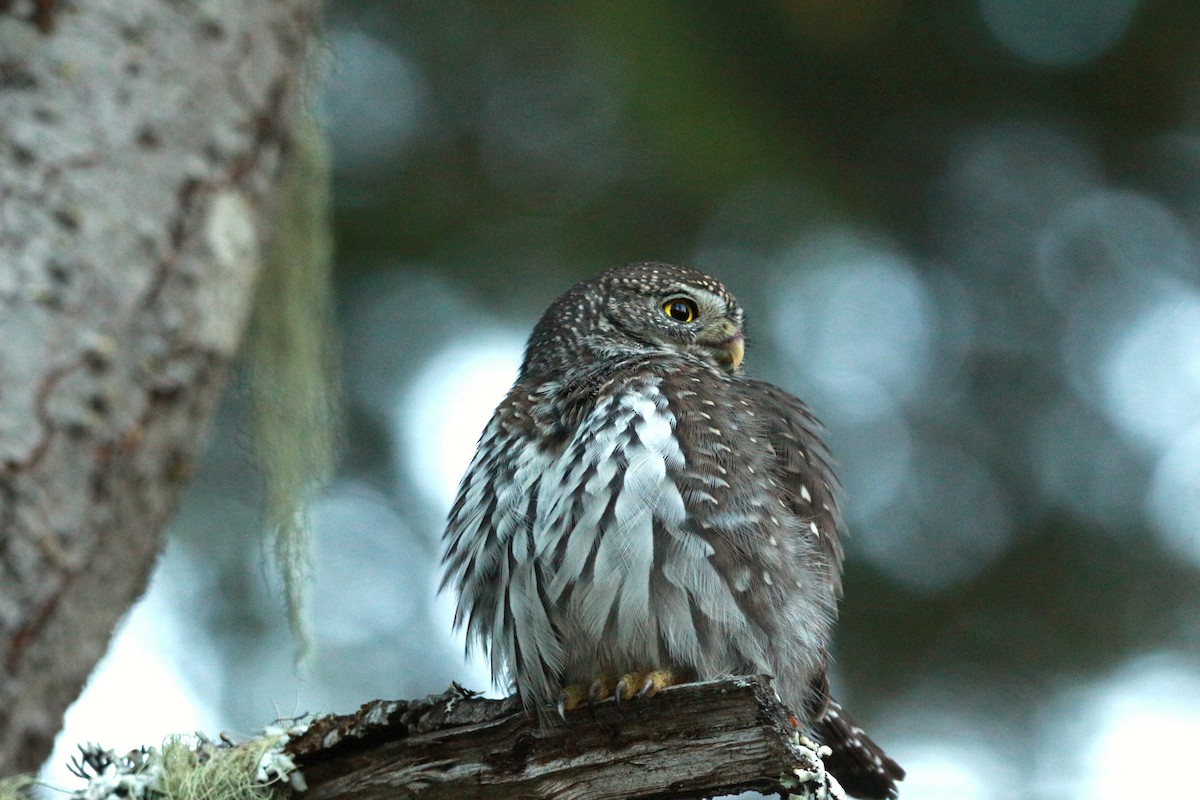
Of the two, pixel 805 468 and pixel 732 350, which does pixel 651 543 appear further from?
pixel 732 350

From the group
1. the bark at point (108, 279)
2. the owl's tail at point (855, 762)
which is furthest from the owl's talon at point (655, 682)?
the bark at point (108, 279)

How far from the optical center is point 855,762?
3.69m

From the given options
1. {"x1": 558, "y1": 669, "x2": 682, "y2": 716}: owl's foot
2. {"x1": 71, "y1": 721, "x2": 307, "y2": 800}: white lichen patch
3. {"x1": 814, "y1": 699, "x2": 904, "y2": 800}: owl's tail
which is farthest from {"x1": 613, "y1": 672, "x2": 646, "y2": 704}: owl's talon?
{"x1": 814, "y1": 699, "x2": 904, "y2": 800}: owl's tail

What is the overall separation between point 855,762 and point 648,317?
5.14ft

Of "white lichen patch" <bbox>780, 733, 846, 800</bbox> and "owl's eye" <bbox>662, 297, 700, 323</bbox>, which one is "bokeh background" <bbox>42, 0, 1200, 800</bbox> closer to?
"owl's eye" <bbox>662, 297, 700, 323</bbox>

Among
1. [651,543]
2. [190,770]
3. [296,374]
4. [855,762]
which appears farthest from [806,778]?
[296,374]

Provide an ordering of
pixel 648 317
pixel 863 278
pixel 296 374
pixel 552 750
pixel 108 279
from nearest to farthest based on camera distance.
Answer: pixel 108 279 → pixel 552 750 → pixel 296 374 → pixel 648 317 → pixel 863 278

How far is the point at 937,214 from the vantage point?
6680 mm

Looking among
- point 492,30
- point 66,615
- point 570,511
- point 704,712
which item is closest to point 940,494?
point 492,30

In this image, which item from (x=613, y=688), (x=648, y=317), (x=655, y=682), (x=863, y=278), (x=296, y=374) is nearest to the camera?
(x=655, y=682)

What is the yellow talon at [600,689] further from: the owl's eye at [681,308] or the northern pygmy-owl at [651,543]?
the owl's eye at [681,308]

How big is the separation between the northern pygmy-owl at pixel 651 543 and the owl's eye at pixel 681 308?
1.68 feet

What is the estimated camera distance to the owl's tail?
12.0 ft

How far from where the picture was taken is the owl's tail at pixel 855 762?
3662mm
